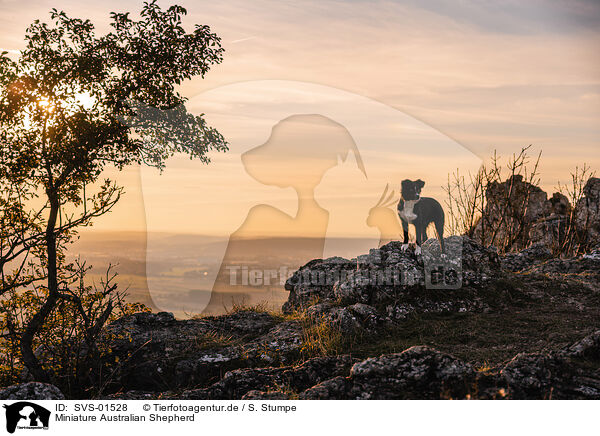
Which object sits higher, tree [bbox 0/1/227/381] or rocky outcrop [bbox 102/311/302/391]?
tree [bbox 0/1/227/381]

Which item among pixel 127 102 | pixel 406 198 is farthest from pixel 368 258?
pixel 127 102

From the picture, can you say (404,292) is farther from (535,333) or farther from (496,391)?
(496,391)

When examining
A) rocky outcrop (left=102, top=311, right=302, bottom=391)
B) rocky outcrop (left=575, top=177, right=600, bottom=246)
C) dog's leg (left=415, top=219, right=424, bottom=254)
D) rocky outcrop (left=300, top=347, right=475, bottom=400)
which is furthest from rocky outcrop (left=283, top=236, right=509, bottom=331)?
rocky outcrop (left=575, top=177, right=600, bottom=246)

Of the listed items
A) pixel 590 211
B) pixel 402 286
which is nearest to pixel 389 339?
pixel 402 286

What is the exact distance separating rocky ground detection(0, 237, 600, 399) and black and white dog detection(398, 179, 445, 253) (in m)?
0.83

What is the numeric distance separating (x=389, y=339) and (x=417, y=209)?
9.12 feet

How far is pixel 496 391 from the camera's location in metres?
5.49

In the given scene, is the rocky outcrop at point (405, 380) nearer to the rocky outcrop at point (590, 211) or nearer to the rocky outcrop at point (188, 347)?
the rocky outcrop at point (188, 347)

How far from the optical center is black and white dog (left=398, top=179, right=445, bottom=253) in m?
9.64

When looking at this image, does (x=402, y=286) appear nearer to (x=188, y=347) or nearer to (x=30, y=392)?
(x=188, y=347)

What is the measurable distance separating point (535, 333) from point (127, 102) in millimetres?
9586

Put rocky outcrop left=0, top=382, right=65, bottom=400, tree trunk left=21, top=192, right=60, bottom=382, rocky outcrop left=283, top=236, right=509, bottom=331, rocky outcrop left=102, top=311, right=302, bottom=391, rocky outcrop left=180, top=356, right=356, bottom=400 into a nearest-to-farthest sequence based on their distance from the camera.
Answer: rocky outcrop left=0, top=382, right=65, bottom=400 → rocky outcrop left=180, top=356, right=356, bottom=400 → rocky outcrop left=102, top=311, right=302, bottom=391 → tree trunk left=21, top=192, right=60, bottom=382 → rocky outcrop left=283, top=236, right=509, bottom=331
